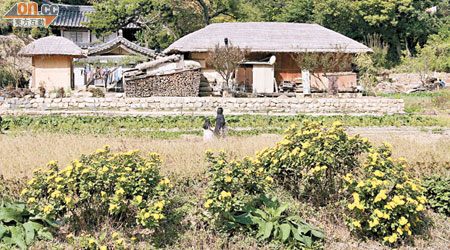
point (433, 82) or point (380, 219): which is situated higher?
point (433, 82)

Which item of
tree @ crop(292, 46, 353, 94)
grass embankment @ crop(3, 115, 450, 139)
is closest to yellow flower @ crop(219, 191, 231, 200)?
grass embankment @ crop(3, 115, 450, 139)

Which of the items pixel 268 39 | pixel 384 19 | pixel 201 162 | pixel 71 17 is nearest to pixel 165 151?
pixel 201 162

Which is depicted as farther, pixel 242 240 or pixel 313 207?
pixel 313 207

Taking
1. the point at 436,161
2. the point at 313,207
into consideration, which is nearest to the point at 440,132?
the point at 436,161

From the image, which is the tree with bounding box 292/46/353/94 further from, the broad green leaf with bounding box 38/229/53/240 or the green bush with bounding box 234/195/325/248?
the broad green leaf with bounding box 38/229/53/240

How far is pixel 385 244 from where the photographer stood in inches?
236

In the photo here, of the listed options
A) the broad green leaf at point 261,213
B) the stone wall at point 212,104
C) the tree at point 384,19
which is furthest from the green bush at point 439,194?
the tree at point 384,19

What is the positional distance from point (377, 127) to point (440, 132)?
2.16m

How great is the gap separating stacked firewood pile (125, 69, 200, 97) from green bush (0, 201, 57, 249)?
52.5 ft

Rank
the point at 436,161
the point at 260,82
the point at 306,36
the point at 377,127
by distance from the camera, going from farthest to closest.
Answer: the point at 306,36
the point at 260,82
the point at 377,127
the point at 436,161

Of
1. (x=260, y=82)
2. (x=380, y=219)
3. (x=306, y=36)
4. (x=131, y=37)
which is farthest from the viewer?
(x=131, y=37)

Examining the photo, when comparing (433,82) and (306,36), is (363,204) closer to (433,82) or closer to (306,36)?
(306,36)

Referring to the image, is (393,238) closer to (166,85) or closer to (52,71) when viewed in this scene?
(166,85)

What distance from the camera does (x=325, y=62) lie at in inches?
911
